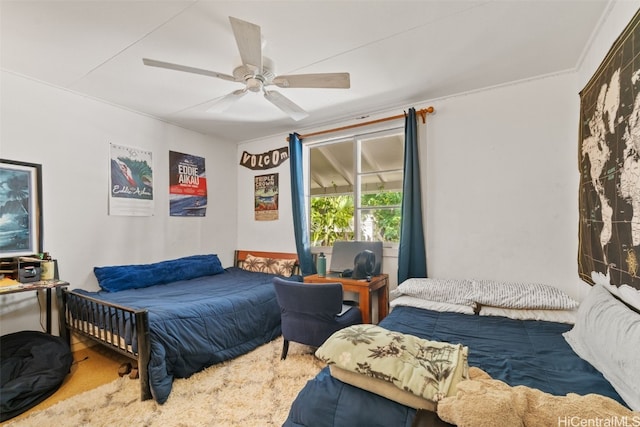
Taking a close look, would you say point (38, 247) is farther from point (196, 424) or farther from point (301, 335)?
point (301, 335)

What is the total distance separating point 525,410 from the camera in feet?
2.86

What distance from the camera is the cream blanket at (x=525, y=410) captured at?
0.83m

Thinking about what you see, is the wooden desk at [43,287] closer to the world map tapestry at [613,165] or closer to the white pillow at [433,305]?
the white pillow at [433,305]

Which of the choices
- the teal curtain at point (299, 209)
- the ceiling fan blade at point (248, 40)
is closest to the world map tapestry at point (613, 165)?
the ceiling fan blade at point (248, 40)

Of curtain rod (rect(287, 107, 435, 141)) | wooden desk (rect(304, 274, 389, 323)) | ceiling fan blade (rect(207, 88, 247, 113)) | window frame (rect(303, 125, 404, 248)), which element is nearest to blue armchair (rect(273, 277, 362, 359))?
wooden desk (rect(304, 274, 389, 323))

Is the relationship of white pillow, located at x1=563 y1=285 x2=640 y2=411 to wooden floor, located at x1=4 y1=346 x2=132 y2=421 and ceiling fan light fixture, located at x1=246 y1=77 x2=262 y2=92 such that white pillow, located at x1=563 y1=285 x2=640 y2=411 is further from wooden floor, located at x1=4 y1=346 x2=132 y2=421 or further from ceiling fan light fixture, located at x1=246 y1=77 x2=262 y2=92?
wooden floor, located at x1=4 y1=346 x2=132 y2=421

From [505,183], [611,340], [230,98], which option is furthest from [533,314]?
[230,98]

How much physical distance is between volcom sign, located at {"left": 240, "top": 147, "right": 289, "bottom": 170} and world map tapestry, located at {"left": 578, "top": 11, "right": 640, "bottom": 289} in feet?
9.99

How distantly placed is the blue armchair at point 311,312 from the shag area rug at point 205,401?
0.25 metres

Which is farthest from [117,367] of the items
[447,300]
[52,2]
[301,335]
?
[447,300]

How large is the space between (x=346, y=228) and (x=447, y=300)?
157cm

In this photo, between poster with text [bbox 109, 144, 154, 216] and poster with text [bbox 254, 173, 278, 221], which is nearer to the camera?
poster with text [bbox 109, 144, 154, 216]

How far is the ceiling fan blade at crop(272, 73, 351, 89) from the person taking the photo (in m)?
1.90

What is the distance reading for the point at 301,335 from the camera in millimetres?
2367
